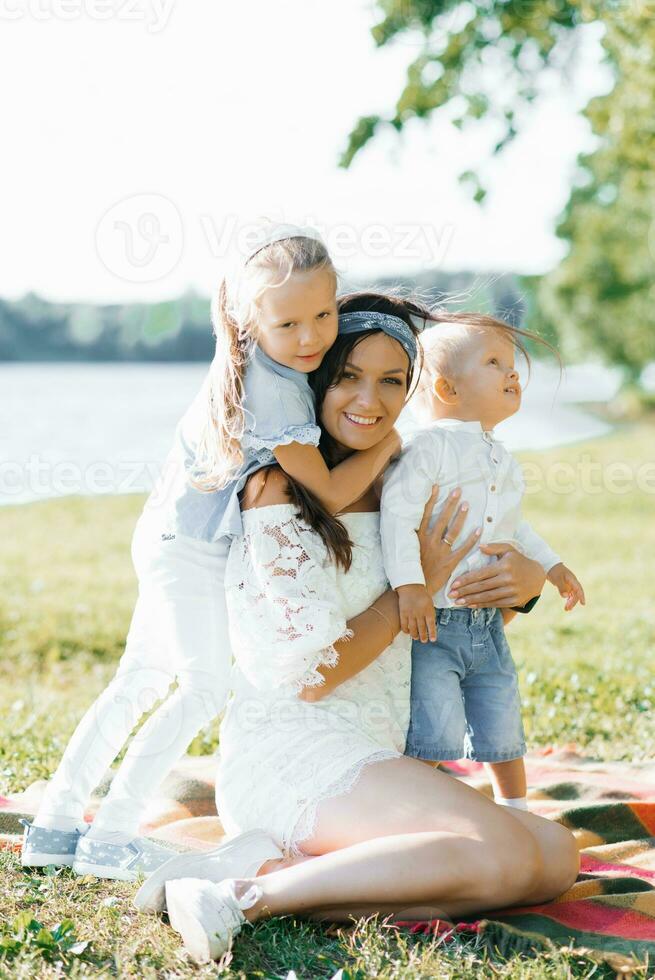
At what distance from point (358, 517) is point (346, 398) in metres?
0.33

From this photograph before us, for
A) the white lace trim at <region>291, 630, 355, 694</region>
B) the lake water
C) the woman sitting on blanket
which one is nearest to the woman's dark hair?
the woman sitting on blanket

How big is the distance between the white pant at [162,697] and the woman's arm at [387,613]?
0.42 metres

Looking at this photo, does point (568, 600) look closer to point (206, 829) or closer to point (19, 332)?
point (206, 829)

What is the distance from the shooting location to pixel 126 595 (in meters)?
7.66

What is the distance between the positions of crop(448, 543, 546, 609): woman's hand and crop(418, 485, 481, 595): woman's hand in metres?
0.06

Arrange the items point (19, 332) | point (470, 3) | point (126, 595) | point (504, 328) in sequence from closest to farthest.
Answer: point (504, 328) < point (126, 595) < point (470, 3) < point (19, 332)

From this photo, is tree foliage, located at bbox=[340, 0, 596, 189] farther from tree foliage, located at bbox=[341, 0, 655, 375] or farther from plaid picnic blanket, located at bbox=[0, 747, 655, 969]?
plaid picnic blanket, located at bbox=[0, 747, 655, 969]

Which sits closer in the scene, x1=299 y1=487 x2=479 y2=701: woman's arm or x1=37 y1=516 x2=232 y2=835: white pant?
x1=299 y1=487 x2=479 y2=701: woman's arm

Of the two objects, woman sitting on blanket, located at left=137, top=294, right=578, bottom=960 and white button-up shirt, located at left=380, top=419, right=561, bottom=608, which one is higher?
white button-up shirt, located at left=380, top=419, right=561, bottom=608

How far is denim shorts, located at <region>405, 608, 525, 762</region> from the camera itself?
304 centimetres

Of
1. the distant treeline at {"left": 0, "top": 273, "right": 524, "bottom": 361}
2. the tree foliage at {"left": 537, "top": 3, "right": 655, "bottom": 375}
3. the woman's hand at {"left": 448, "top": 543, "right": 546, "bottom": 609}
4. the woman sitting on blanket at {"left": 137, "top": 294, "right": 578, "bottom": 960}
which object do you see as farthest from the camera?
the tree foliage at {"left": 537, "top": 3, "right": 655, "bottom": 375}

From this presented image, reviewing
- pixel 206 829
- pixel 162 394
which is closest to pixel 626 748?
pixel 206 829

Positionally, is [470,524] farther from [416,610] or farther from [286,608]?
[286,608]

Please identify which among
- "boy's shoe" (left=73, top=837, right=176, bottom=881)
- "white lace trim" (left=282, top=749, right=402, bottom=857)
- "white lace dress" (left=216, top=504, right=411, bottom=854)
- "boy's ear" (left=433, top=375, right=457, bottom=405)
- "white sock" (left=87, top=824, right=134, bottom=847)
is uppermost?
"boy's ear" (left=433, top=375, right=457, bottom=405)
